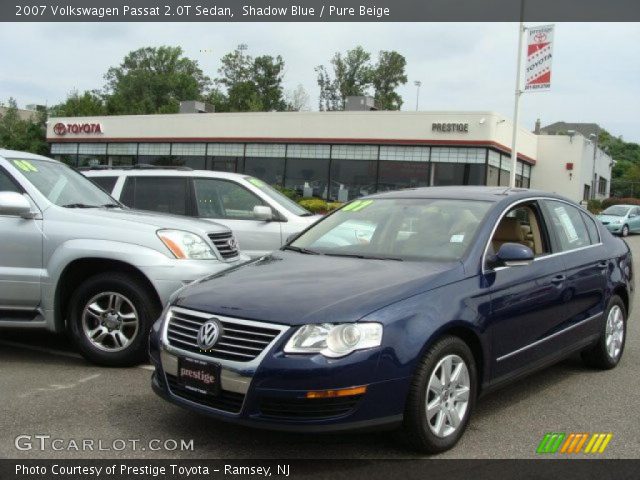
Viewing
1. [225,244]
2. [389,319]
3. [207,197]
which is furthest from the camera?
[207,197]

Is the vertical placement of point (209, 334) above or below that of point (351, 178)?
below

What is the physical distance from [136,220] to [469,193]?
286cm

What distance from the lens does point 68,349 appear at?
21.1ft

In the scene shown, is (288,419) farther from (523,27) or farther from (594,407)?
(523,27)

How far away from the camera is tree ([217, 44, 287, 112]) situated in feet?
273

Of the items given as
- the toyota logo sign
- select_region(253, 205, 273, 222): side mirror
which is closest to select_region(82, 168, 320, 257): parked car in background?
select_region(253, 205, 273, 222): side mirror

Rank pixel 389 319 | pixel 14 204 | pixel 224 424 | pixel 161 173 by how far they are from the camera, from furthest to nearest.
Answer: pixel 161 173 → pixel 14 204 → pixel 224 424 → pixel 389 319

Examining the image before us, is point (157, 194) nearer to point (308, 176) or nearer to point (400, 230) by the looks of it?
point (400, 230)

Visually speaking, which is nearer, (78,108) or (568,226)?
(568,226)

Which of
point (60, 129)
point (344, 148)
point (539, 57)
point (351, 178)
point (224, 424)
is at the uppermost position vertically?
point (539, 57)

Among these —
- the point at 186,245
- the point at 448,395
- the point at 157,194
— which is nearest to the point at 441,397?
the point at 448,395

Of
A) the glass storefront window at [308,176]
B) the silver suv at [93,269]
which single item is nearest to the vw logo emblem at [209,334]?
the silver suv at [93,269]

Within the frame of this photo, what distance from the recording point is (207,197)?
8.38m

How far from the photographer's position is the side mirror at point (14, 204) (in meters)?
5.63
